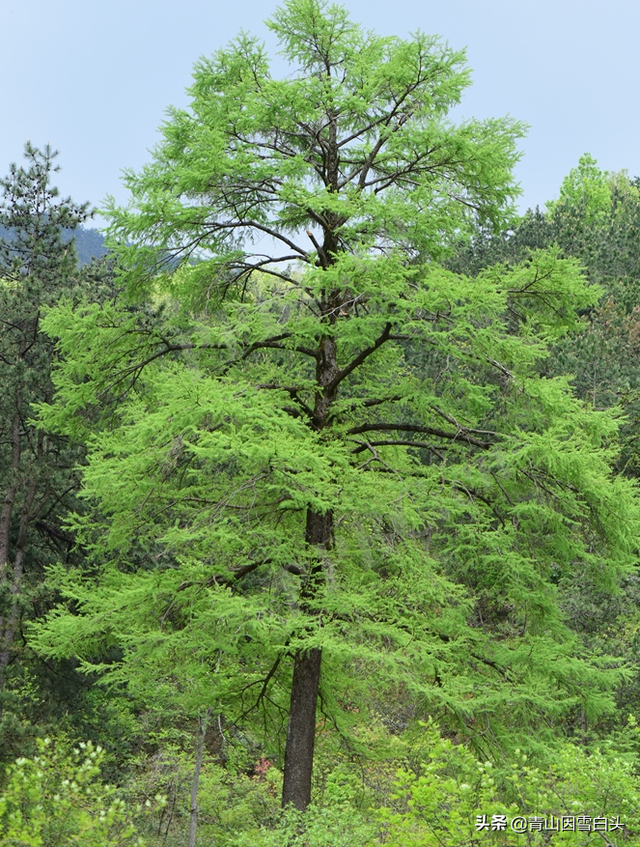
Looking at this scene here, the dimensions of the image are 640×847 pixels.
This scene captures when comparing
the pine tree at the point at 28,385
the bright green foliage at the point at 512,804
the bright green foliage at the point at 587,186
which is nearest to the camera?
the bright green foliage at the point at 512,804

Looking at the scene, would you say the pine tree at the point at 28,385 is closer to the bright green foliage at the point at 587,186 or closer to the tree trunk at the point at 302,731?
the tree trunk at the point at 302,731

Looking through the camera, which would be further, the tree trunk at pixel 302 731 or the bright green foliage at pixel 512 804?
the tree trunk at pixel 302 731

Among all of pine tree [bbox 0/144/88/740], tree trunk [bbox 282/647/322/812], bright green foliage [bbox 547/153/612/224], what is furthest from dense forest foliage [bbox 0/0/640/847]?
bright green foliage [bbox 547/153/612/224]

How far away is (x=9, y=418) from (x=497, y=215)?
8.75 meters

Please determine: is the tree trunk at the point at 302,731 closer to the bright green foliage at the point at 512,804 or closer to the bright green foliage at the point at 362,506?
the bright green foliage at the point at 362,506

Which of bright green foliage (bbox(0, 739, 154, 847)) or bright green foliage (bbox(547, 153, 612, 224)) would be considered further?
bright green foliage (bbox(547, 153, 612, 224))

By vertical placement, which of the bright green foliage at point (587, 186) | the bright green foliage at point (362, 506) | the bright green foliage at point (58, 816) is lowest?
the bright green foliage at point (58, 816)

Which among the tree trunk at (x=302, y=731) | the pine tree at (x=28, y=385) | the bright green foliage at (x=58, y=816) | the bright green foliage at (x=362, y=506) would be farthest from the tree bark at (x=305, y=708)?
the pine tree at (x=28, y=385)

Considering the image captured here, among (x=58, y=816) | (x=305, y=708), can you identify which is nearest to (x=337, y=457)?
(x=305, y=708)

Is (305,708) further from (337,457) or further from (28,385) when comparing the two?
(28,385)

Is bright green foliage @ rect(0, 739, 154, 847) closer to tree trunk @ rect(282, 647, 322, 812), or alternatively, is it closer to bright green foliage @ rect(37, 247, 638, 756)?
bright green foliage @ rect(37, 247, 638, 756)

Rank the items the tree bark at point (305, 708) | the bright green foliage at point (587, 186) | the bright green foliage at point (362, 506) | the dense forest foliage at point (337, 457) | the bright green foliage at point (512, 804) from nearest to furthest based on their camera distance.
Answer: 1. the bright green foliage at point (512, 804)
2. the dense forest foliage at point (337, 457)
3. the bright green foliage at point (362, 506)
4. the tree bark at point (305, 708)
5. the bright green foliage at point (587, 186)

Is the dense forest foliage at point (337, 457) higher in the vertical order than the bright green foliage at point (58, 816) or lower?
higher

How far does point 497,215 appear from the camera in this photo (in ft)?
32.7
